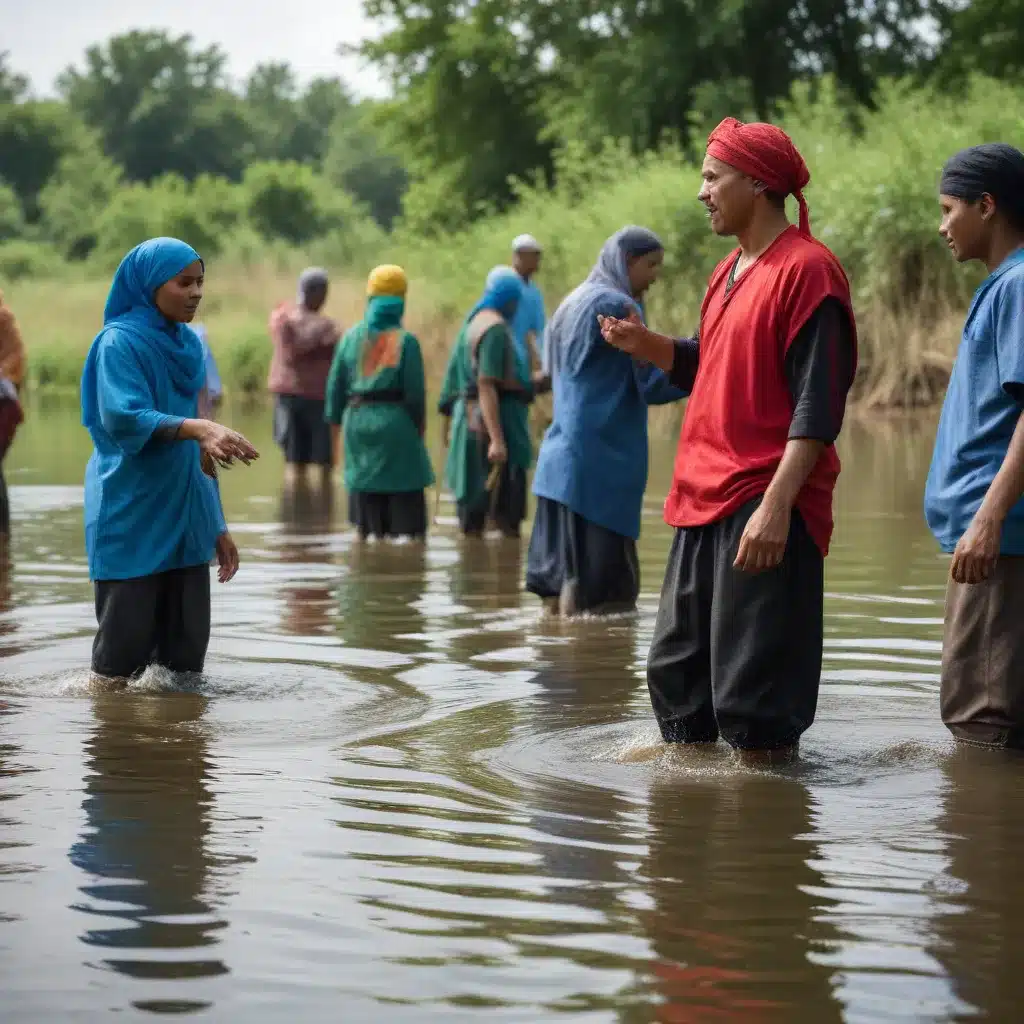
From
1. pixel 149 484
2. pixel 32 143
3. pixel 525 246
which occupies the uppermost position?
pixel 32 143

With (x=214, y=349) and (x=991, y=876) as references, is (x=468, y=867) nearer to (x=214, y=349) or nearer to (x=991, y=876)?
(x=991, y=876)

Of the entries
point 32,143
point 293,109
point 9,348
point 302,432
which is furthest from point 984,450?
point 293,109

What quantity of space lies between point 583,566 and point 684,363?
3.60 m

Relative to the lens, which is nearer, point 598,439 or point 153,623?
point 153,623

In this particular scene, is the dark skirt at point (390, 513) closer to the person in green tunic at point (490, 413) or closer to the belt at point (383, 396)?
the person in green tunic at point (490, 413)

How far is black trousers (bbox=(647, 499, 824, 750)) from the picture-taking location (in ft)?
19.5

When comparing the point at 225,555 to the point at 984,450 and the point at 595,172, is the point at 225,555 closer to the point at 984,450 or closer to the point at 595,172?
the point at 984,450

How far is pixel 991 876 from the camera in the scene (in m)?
5.11

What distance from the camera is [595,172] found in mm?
36156

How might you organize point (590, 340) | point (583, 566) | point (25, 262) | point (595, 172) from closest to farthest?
point (590, 340) → point (583, 566) → point (595, 172) → point (25, 262)

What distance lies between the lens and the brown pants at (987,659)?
6348 mm

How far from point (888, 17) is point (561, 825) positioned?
3548 cm

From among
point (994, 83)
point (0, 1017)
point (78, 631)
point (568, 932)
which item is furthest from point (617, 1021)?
point (994, 83)

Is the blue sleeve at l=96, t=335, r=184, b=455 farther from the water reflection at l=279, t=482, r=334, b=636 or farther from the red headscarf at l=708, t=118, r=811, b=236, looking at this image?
the red headscarf at l=708, t=118, r=811, b=236
